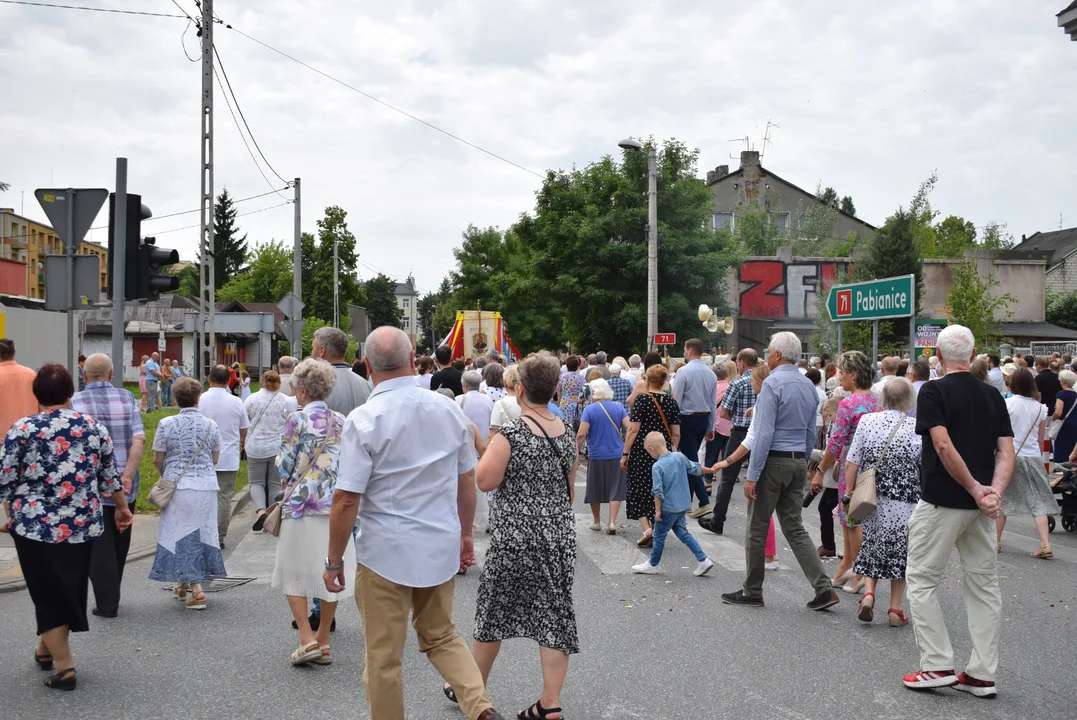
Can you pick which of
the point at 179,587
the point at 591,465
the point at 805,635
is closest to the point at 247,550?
the point at 179,587

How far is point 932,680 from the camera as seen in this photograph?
5.29m

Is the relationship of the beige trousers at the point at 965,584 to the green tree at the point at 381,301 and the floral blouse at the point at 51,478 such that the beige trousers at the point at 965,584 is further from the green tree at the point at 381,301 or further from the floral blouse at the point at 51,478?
the green tree at the point at 381,301

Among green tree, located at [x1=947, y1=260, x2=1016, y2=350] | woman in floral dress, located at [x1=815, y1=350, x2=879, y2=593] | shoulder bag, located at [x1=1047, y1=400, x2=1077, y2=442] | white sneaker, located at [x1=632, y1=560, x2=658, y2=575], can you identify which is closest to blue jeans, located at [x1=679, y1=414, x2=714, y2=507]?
white sneaker, located at [x1=632, y1=560, x2=658, y2=575]

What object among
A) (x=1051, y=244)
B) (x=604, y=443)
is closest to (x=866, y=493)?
(x=604, y=443)

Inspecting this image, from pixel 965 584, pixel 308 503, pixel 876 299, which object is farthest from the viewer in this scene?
pixel 876 299

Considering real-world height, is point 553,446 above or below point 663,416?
above

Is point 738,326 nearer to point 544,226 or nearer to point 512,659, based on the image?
point 544,226

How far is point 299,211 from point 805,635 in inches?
1190

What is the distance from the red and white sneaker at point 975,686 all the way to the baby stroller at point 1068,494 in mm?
6322

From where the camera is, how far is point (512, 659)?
5871 mm

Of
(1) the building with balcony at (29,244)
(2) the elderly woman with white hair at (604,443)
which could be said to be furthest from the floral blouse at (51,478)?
(1) the building with balcony at (29,244)

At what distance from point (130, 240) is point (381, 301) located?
117835mm

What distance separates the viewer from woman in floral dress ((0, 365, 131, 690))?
5.30 meters

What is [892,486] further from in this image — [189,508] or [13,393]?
[13,393]
